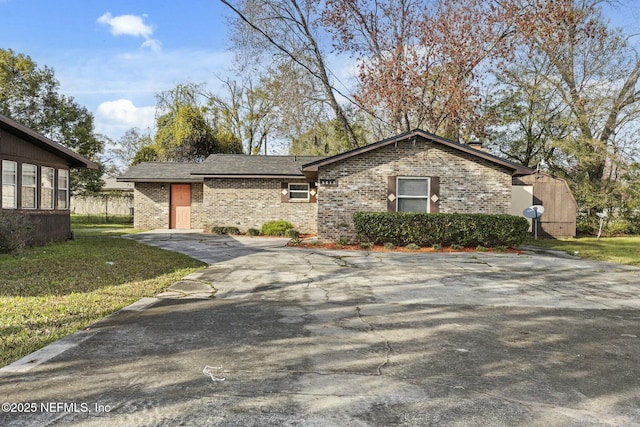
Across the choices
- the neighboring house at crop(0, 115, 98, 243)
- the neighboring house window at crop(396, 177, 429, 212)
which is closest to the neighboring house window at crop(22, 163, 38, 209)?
the neighboring house at crop(0, 115, 98, 243)

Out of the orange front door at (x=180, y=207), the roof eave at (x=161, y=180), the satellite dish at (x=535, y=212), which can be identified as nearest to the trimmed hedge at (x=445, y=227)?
the satellite dish at (x=535, y=212)

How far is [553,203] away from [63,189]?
799 inches

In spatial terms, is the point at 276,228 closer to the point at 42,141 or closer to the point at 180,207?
the point at 180,207

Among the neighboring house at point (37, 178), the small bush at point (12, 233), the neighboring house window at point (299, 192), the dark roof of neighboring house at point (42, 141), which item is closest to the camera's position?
the small bush at point (12, 233)

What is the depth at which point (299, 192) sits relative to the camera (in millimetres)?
20062

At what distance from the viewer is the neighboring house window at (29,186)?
491 inches

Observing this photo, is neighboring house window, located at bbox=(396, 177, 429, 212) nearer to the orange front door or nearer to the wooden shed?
the wooden shed

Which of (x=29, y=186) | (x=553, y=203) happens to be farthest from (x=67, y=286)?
(x=553, y=203)

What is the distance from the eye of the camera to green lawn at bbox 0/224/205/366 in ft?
15.1

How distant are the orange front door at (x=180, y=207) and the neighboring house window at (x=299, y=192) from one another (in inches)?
224

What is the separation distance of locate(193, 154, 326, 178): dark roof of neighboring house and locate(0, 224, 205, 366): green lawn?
8393 millimetres

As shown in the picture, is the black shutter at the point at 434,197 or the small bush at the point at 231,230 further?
the small bush at the point at 231,230

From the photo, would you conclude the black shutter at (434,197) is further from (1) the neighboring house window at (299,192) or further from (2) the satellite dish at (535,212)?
(1) the neighboring house window at (299,192)

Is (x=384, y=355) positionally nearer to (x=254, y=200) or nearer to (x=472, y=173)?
(x=472, y=173)
